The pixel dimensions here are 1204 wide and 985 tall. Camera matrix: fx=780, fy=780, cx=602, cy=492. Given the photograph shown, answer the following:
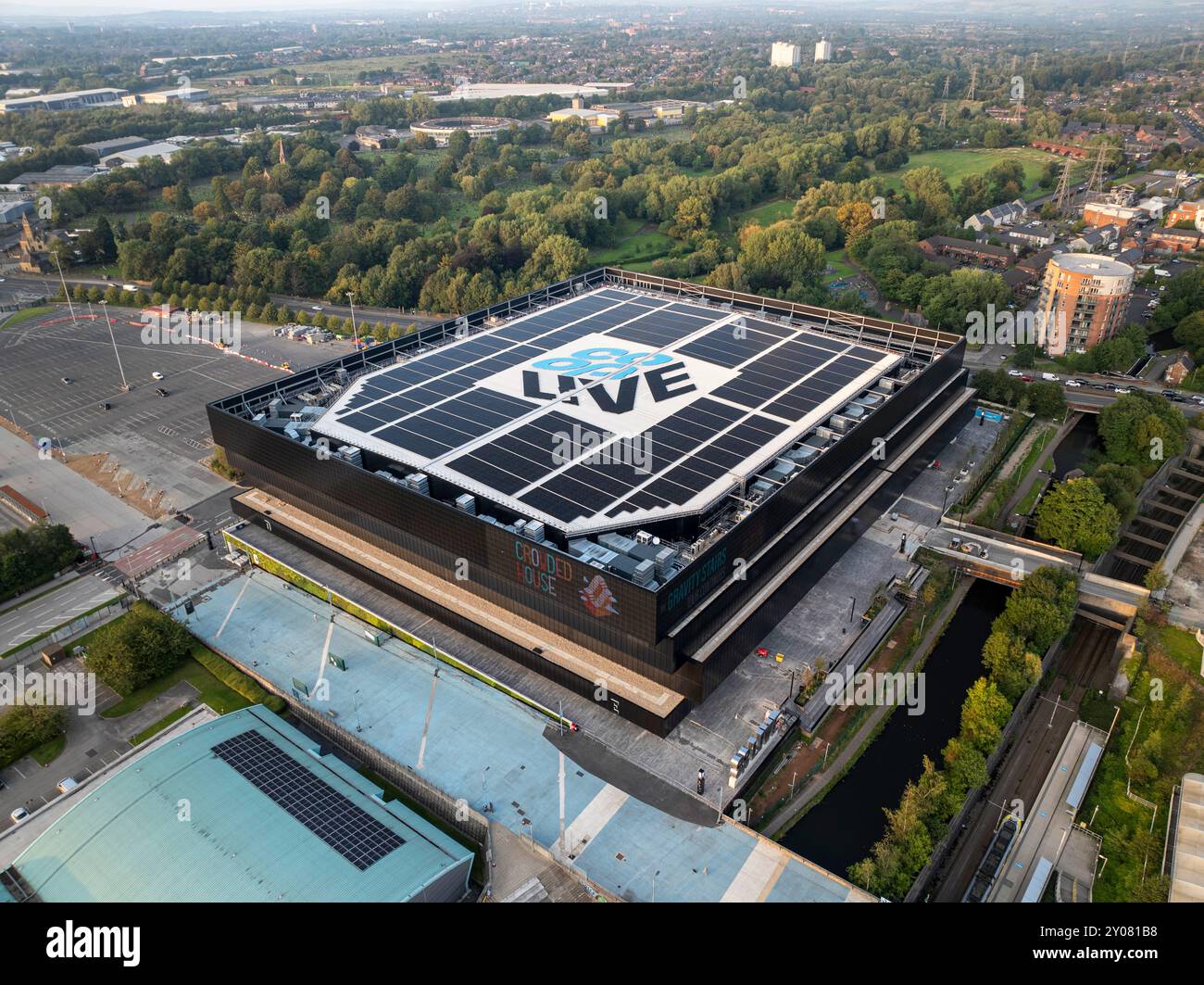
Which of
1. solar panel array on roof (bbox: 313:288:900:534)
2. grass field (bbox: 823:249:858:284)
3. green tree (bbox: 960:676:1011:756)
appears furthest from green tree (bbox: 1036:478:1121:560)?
grass field (bbox: 823:249:858:284)

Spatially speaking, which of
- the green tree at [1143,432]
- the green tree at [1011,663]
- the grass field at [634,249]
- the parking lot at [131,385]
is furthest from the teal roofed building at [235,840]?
the grass field at [634,249]

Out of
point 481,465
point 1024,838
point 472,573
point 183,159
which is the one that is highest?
point 183,159

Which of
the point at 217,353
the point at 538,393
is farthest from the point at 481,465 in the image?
the point at 217,353

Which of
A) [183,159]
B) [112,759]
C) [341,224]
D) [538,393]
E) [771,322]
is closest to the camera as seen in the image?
[112,759]

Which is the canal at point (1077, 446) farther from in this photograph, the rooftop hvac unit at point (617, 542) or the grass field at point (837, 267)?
the rooftop hvac unit at point (617, 542)

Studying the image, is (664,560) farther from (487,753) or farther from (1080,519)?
(1080,519)

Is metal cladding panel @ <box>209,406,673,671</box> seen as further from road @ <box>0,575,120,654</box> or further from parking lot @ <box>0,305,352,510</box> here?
parking lot @ <box>0,305,352,510</box>

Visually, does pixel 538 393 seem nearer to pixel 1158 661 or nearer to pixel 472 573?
pixel 472 573
